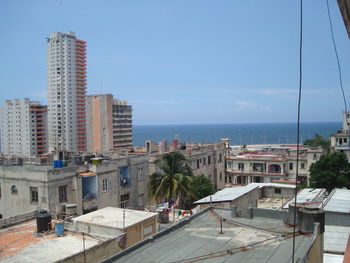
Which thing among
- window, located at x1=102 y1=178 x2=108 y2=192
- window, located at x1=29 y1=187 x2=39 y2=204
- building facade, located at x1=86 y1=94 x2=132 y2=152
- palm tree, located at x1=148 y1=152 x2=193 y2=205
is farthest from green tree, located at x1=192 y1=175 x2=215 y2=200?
building facade, located at x1=86 y1=94 x2=132 y2=152

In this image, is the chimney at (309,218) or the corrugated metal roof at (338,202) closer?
the chimney at (309,218)

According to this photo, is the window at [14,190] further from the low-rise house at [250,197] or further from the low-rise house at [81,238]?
the low-rise house at [250,197]

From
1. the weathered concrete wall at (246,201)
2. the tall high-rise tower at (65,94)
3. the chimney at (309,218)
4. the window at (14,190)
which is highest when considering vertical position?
the tall high-rise tower at (65,94)

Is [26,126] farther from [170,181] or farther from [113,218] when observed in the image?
[113,218]

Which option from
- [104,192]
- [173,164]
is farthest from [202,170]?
[104,192]

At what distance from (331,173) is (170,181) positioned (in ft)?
66.8

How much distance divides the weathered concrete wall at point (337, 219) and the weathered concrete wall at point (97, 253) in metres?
9.38

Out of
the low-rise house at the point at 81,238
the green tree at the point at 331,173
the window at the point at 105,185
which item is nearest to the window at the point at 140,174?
the window at the point at 105,185

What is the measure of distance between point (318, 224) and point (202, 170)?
106 feet

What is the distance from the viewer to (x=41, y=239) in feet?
54.2

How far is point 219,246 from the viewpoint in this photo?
10.4 metres

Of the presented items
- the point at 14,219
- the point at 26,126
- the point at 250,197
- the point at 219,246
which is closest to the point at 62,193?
the point at 14,219

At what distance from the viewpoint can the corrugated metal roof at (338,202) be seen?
18.3 metres

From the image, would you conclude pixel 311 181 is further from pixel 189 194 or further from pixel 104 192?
pixel 104 192
